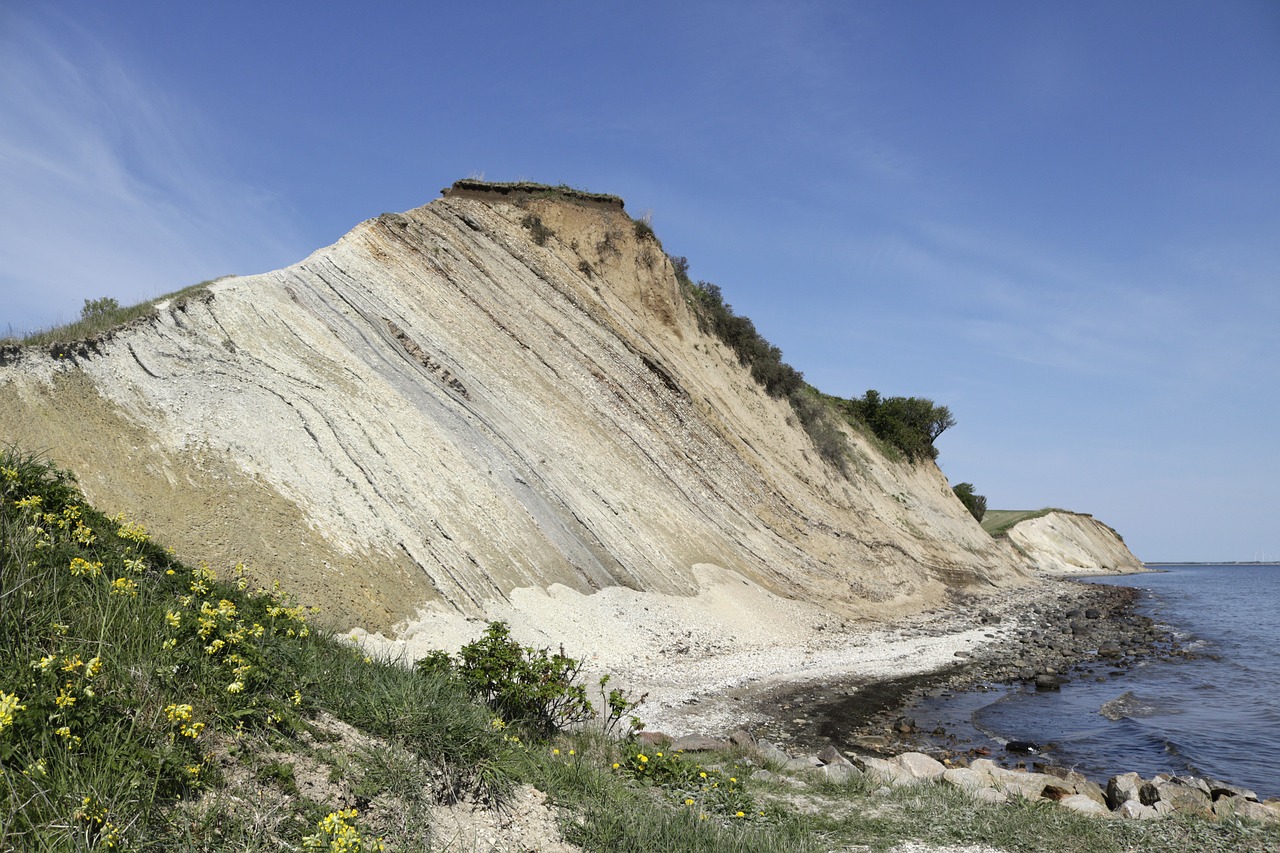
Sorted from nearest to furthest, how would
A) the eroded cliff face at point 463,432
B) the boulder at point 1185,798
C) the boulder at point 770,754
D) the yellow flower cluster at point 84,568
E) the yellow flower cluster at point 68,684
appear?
the yellow flower cluster at point 68,684
the yellow flower cluster at point 84,568
the boulder at point 1185,798
the boulder at point 770,754
the eroded cliff face at point 463,432

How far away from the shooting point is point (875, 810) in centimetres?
733

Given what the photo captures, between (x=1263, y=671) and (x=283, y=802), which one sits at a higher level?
(x=283, y=802)

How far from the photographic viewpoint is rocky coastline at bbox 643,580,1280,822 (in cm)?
822

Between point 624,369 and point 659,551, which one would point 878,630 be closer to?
point 659,551

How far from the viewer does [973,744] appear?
1209cm

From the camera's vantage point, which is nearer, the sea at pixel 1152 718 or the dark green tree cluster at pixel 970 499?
the sea at pixel 1152 718

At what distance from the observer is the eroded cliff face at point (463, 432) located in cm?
1282

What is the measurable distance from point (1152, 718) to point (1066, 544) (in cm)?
7084

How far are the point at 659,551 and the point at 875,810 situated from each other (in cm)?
1217

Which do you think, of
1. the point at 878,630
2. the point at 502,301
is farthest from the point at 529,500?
the point at 878,630

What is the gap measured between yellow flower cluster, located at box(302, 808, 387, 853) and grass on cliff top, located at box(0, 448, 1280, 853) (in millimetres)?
16

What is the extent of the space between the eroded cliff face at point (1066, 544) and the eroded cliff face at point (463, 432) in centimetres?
4506

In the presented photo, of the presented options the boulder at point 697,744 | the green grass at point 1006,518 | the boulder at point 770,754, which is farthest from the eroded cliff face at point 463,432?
the green grass at point 1006,518

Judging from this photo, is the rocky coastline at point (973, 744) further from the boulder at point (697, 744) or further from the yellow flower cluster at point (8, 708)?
the yellow flower cluster at point (8, 708)
